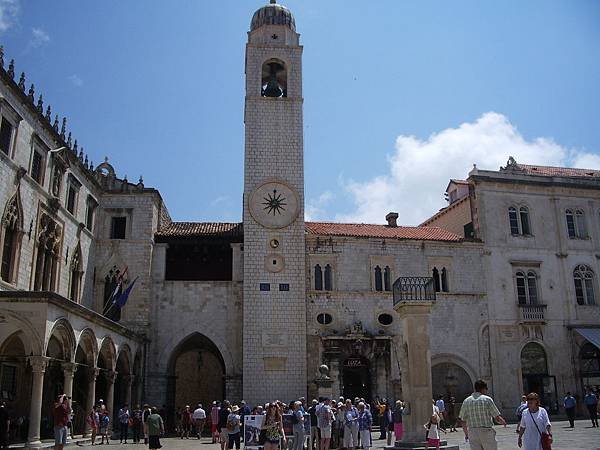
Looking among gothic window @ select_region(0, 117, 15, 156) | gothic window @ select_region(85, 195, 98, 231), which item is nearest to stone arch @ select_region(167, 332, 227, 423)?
gothic window @ select_region(85, 195, 98, 231)

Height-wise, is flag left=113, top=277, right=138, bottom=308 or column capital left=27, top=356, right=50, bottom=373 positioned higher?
flag left=113, top=277, right=138, bottom=308

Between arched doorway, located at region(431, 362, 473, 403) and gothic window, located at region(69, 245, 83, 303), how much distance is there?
670 inches

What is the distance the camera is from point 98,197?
30047 millimetres

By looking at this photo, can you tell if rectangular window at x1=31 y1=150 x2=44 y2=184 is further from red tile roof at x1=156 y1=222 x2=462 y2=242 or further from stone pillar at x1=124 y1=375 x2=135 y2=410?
stone pillar at x1=124 y1=375 x2=135 y2=410

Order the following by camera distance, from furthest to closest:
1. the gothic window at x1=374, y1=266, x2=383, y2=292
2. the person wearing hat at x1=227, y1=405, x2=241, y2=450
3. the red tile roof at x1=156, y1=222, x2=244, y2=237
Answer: the gothic window at x1=374, y1=266, x2=383, y2=292
the red tile roof at x1=156, y1=222, x2=244, y2=237
the person wearing hat at x1=227, y1=405, x2=241, y2=450

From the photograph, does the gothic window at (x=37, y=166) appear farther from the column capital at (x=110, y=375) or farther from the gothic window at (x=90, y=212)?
the column capital at (x=110, y=375)

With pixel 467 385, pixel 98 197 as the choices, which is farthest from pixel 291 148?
pixel 467 385

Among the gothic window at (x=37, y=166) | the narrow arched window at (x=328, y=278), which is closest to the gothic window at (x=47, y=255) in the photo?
the gothic window at (x=37, y=166)

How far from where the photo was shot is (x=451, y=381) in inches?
1193

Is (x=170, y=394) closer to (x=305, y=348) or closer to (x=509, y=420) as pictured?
(x=305, y=348)

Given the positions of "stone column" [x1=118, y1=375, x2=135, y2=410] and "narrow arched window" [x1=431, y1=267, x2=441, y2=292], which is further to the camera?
"narrow arched window" [x1=431, y1=267, x2=441, y2=292]

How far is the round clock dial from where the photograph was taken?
96.9 feet

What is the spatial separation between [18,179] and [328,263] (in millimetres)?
14441

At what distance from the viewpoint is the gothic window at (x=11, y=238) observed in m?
21.0
